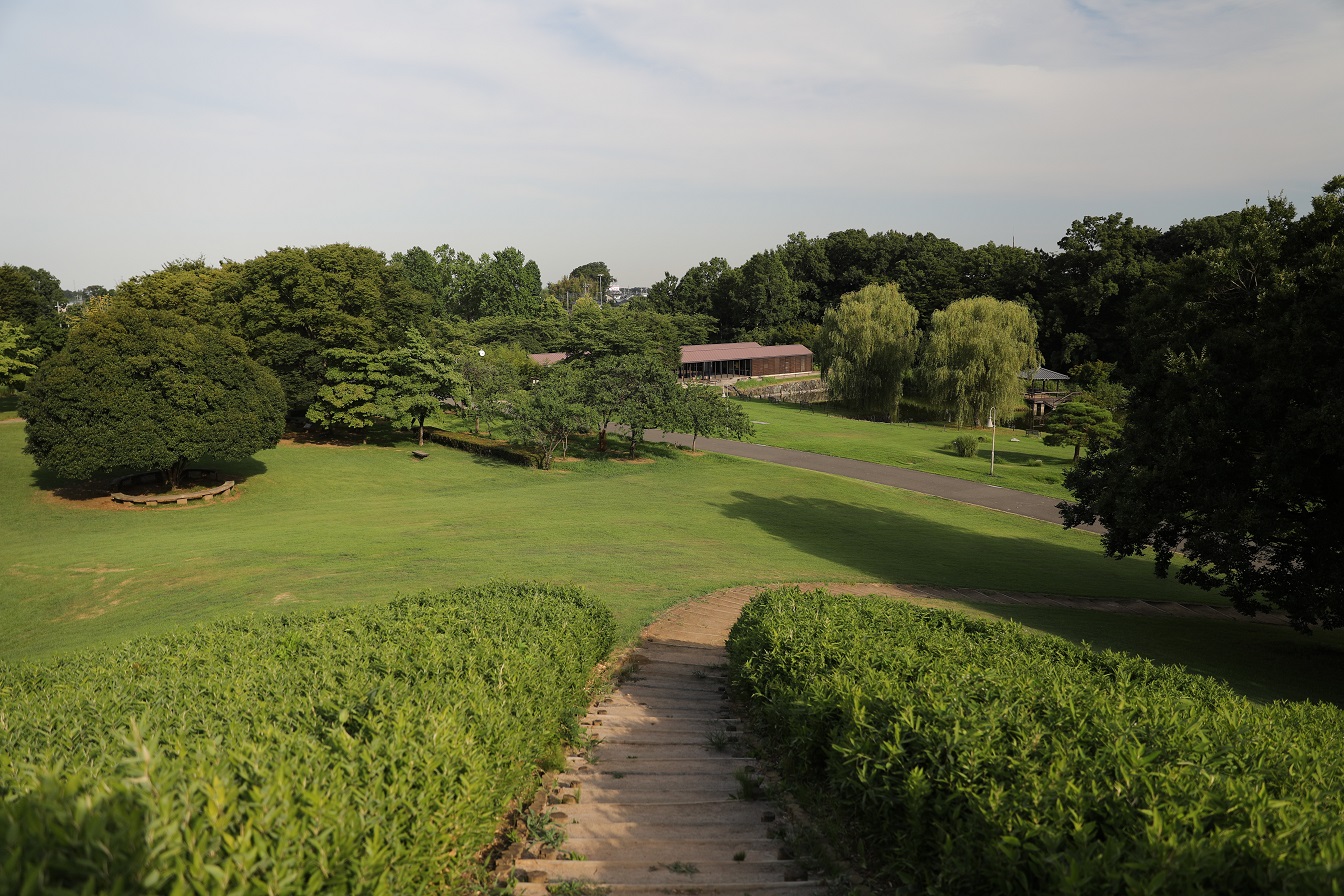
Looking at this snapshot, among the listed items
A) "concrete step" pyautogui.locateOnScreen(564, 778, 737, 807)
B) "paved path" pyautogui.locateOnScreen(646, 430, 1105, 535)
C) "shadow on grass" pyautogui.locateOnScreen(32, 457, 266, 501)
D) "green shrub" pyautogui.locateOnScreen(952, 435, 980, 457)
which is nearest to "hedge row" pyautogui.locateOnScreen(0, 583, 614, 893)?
"concrete step" pyautogui.locateOnScreen(564, 778, 737, 807)

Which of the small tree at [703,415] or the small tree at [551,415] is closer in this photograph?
the small tree at [551,415]

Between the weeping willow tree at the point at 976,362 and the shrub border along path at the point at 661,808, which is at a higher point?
the weeping willow tree at the point at 976,362

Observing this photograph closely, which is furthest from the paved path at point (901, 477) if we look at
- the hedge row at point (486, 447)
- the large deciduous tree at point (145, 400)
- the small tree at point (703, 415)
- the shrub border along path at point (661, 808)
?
the shrub border along path at point (661, 808)

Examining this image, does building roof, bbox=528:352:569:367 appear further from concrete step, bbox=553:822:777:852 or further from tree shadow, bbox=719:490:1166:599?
concrete step, bbox=553:822:777:852

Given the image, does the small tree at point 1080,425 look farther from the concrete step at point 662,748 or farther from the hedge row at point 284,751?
the hedge row at point 284,751

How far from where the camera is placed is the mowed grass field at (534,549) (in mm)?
14938

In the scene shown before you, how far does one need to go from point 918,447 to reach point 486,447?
80.2ft

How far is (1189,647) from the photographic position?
605 inches

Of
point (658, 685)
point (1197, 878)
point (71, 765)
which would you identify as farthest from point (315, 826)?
point (658, 685)

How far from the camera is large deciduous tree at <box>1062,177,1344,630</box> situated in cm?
1398

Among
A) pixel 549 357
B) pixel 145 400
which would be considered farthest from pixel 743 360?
pixel 145 400

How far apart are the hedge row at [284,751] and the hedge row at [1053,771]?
248cm

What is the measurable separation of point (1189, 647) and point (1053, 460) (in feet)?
92.9

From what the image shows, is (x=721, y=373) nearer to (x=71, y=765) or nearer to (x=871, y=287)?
(x=871, y=287)
